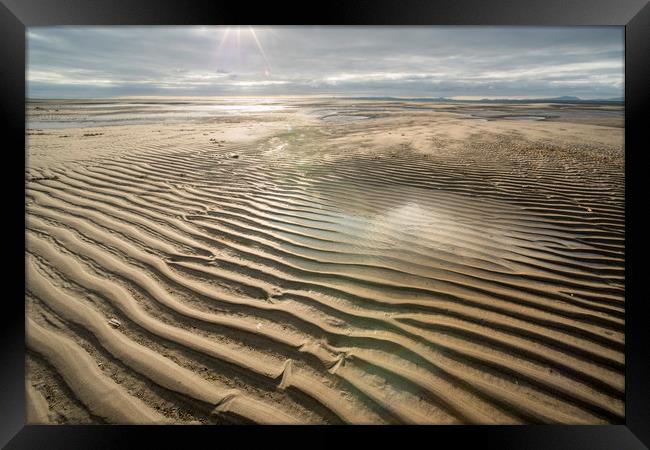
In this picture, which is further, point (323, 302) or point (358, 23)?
point (323, 302)

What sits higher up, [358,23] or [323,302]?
[358,23]

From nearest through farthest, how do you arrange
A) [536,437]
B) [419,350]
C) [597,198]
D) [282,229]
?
[536,437], [419,350], [282,229], [597,198]

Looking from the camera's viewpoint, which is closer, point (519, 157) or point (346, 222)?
point (346, 222)
